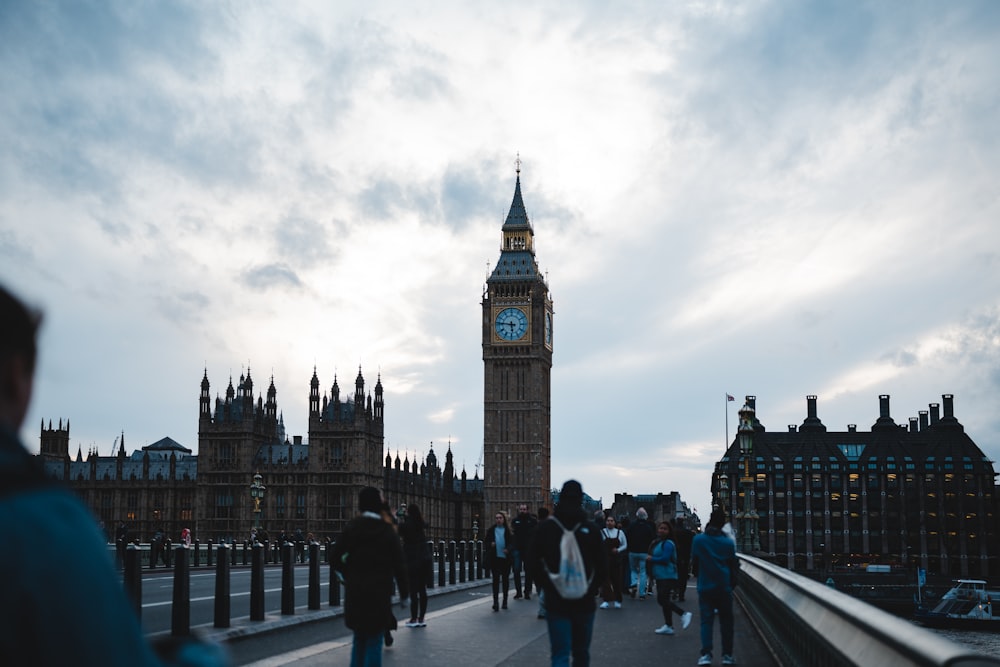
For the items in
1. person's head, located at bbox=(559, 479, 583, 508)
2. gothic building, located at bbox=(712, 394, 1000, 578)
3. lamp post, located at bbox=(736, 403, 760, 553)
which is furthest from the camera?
gothic building, located at bbox=(712, 394, 1000, 578)

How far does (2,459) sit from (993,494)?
132m

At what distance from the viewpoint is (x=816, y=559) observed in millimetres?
121250

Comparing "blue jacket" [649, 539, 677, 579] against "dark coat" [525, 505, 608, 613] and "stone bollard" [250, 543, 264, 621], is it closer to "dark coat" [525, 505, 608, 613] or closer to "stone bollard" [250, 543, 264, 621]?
"stone bollard" [250, 543, 264, 621]

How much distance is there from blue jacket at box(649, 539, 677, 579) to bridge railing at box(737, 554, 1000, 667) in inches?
80.3

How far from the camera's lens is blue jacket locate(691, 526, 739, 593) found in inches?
506

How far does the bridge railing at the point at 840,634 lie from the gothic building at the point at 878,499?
357 feet

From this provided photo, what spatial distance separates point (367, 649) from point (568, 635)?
1697mm

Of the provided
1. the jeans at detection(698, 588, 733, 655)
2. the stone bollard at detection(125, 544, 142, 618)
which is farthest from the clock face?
the jeans at detection(698, 588, 733, 655)

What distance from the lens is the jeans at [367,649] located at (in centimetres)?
937

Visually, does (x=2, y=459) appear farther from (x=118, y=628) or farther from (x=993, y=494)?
(x=993, y=494)

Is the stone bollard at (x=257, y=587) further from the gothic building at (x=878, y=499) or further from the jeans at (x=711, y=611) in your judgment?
→ the gothic building at (x=878, y=499)

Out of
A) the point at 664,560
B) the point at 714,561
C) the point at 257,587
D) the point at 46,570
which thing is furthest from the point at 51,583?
the point at 664,560

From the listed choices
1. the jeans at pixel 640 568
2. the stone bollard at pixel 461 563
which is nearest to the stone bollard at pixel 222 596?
the jeans at pixel 640 568

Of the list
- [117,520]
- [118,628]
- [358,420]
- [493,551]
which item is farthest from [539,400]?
[118,628]
